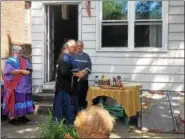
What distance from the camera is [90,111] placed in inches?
74.5

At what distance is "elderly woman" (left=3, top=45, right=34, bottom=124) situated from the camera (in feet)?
21.6

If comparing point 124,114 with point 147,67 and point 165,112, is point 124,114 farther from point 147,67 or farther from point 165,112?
point 147,67

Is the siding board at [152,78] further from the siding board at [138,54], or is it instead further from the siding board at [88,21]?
the siding board at [88,21]

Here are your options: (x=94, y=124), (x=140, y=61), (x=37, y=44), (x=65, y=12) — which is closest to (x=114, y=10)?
(x=140, y=61)

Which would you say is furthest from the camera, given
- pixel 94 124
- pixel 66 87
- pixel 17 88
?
pixel 17 88

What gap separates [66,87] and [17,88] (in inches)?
Result: 46.8

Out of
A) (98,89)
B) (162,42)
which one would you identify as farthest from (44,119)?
(162,42)

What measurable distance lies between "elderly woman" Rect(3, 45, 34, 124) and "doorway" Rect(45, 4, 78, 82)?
6.29 ft

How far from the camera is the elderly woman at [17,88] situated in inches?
259

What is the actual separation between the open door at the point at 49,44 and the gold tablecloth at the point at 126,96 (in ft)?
7.14

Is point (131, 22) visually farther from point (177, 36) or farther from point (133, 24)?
point (177, 36)

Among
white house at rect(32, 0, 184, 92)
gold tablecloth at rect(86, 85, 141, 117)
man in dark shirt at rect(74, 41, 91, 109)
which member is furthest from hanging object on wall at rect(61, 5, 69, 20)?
gold tablecloth at rect(86, 85, 141, 117)

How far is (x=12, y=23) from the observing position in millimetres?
12531

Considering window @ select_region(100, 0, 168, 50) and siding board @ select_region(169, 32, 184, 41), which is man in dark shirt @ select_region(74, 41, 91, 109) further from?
siding board @ select_region(169, 32, 184, 41)
